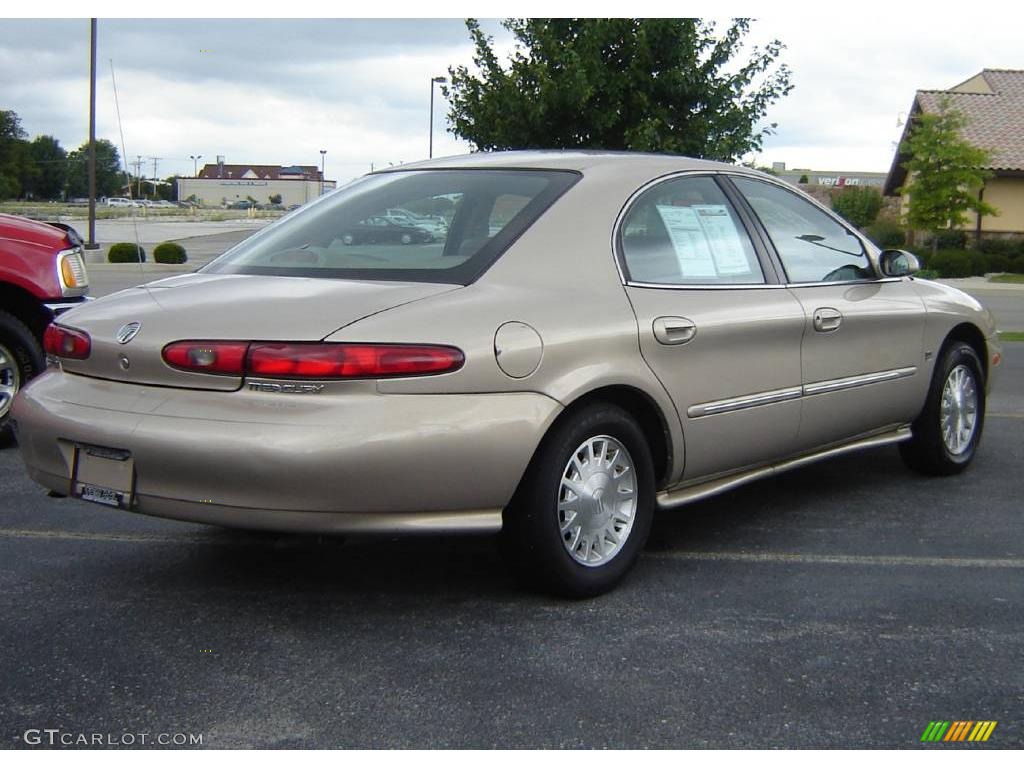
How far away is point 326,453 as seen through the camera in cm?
362

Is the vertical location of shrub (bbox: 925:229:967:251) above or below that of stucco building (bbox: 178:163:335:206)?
below

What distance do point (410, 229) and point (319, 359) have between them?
1.01 metres

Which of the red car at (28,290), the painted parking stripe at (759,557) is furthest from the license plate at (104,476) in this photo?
the red car at (28,290)

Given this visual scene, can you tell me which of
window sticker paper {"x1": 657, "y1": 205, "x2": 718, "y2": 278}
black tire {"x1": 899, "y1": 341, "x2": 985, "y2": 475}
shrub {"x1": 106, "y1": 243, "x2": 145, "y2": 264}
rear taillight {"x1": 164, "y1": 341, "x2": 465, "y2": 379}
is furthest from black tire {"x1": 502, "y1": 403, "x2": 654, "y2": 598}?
shrub {"x1": 106, "y1": 243, "x2": 145, "y2": 264}

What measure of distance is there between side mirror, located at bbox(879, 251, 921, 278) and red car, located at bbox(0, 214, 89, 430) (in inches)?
Result: 180

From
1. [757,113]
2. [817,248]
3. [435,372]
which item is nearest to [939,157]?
[757,113]

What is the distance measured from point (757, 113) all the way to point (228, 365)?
19.3m

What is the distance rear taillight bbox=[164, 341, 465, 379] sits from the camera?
368 cm

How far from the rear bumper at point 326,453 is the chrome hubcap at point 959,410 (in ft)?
10.00

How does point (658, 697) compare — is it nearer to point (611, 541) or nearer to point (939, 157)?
point (611, 541)

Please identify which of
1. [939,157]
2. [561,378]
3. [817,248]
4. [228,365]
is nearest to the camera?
[228,365]

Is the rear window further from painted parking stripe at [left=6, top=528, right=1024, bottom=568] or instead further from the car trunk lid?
painted parking stripe at [left=6, top=528, right=1024, bottom=568]

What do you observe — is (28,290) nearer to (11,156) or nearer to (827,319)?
(827,319)

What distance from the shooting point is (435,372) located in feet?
12.4
